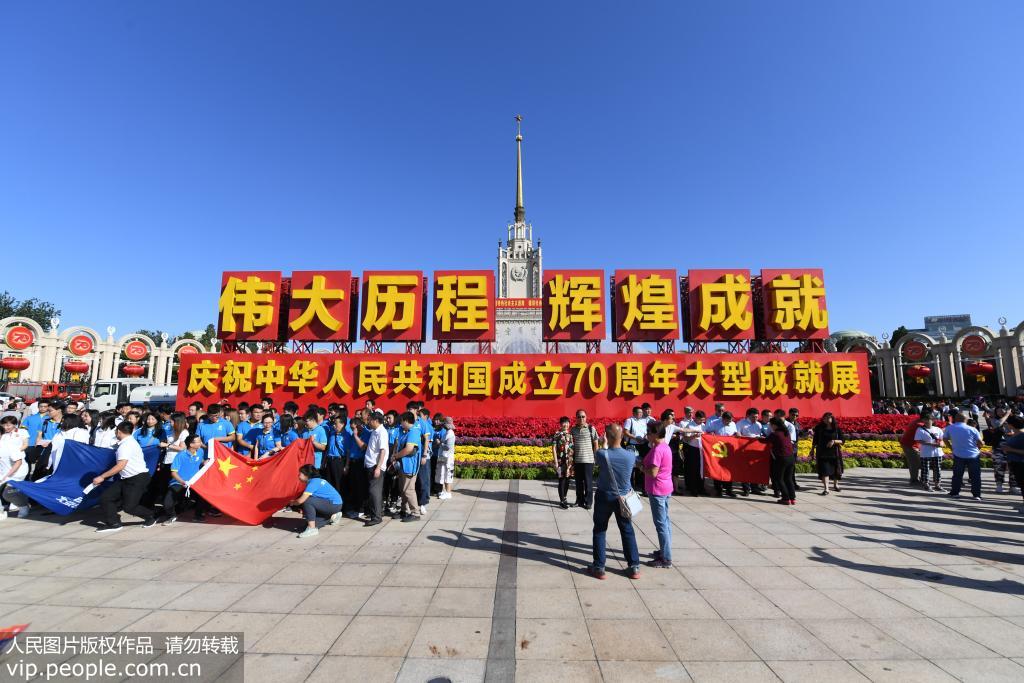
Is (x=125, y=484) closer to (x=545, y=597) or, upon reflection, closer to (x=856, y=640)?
(x=545, y=597)

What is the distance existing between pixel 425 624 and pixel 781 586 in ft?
13.2

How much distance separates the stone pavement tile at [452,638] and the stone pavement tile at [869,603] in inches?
148

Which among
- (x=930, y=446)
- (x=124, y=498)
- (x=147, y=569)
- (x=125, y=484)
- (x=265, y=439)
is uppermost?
(x=265, y=439)

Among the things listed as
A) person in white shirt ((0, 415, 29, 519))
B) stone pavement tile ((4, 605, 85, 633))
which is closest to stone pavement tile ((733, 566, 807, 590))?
stone pavement tile ((4, 605, 85, 633))

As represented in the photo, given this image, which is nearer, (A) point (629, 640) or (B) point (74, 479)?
(A) point (629, 640)

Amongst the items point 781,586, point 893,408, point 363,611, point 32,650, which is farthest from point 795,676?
point 893,408

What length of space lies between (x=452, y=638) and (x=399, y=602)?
0.97 meters

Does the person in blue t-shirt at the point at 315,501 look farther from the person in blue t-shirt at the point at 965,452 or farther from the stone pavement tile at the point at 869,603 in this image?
the person in blue t-shirt at the point at 965,452

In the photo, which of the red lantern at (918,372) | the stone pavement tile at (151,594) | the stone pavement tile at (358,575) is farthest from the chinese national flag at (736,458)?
the red lantern at (918,372)

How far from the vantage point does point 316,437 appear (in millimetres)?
7926

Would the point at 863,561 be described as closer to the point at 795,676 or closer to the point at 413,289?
the point at 795,676

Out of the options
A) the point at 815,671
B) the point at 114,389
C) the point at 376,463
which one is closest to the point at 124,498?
the point at 376,463

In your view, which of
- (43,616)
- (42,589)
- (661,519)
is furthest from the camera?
(661,519)

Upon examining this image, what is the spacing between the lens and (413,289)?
18.8m
